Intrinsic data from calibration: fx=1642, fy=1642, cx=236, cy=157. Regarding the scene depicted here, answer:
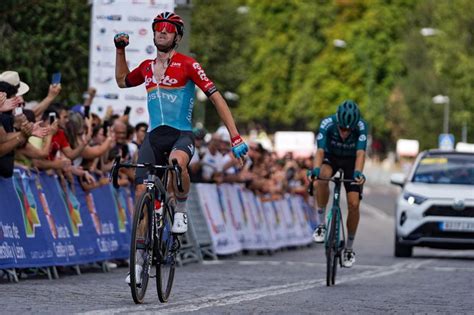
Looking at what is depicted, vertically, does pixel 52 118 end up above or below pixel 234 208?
above

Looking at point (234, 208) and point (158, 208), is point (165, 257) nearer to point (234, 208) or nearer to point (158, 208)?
point (158, 208)

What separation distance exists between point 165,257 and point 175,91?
134 centimetres

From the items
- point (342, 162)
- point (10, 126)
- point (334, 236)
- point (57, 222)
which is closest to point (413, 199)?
point (342, 162)

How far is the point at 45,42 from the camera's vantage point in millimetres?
24797

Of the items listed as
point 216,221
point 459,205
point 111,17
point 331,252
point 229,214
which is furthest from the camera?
point 229,214

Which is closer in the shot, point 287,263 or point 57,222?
point 57,222

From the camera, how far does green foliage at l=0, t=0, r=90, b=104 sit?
77.0 feet

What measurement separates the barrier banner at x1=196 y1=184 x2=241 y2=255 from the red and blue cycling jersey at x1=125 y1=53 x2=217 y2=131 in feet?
33.6

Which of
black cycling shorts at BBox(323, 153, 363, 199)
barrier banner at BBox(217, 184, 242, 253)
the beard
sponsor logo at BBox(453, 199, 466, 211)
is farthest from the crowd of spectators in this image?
sponsor logo at BBox(453, 199, 466, 211)

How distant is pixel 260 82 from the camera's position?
118625 mm

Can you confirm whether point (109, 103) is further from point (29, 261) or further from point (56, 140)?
point (29, 261)

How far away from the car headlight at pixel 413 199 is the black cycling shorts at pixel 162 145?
41.6ft

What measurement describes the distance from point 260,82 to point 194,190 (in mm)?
95584

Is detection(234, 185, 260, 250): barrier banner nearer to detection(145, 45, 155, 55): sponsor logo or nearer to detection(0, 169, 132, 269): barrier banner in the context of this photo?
detection(145, 45, 155, 55): sponsor logo
